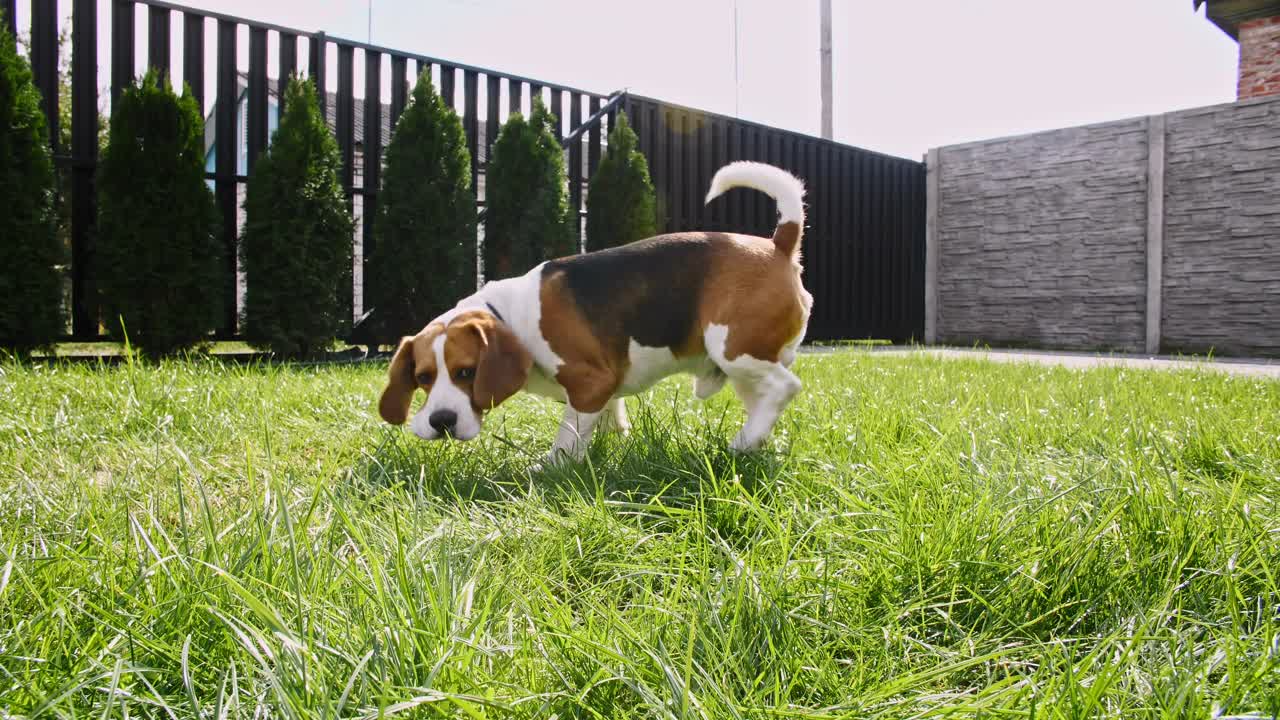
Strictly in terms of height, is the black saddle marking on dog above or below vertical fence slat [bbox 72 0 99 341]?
below

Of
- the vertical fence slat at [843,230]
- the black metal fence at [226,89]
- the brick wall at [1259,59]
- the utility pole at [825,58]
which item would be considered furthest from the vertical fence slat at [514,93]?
the brick wall at [1259,59]

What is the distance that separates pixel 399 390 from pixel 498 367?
401mm

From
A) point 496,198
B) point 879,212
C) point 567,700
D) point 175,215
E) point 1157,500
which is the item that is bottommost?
point 567,700

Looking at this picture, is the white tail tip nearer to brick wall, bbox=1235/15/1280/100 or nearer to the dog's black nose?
the dog's black nose

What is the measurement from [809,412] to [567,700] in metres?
2.40

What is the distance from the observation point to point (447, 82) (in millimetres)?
9086

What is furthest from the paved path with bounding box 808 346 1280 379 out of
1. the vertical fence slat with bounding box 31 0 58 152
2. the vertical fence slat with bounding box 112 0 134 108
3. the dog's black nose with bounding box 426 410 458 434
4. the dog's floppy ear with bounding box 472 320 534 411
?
the vertical fence slat with bounding box 31 0 58 152

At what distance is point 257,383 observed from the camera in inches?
160

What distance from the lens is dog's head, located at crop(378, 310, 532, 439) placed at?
2.53 meters

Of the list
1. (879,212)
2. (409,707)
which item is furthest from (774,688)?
(879,212)

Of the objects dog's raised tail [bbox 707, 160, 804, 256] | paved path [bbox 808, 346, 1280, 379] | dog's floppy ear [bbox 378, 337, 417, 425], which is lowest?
dog's floppy ear [bbox 378, 337, 417, 425]

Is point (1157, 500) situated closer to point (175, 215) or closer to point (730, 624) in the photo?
point (730, 624)

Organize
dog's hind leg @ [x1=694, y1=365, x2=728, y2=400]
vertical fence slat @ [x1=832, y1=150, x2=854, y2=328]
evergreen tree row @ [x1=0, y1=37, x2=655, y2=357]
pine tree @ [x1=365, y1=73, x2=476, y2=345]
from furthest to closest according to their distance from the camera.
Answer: vertical fence slat @ [x1=832, y1=150, x2=854, y2=328] < pine tree @ [x1=365, y1=73, x2=476, y2=345] < evergreen tree row @ [x1=0, y1=37, x2=655, y2=357] < dog's hind leg @ [x1=694, y1=365, x2=728, y2=400]

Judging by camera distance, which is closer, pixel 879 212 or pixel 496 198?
pixel 496 198
